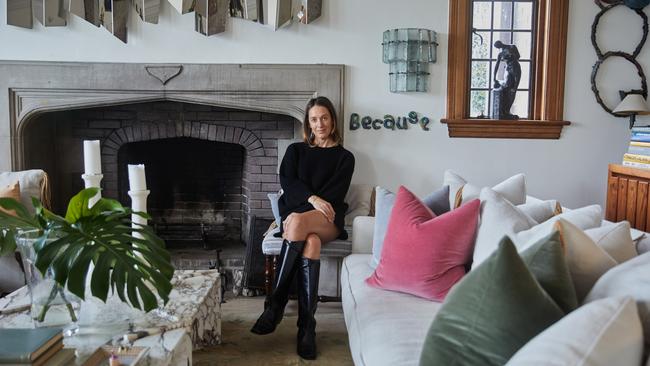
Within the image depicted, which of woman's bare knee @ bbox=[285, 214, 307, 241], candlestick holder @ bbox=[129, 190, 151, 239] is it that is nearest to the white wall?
woman's bare knee @ bbox=[285, 214, 307, 241]

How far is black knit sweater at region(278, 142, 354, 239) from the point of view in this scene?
2918 millimetres

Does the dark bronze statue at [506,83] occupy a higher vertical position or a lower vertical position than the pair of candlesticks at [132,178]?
higher

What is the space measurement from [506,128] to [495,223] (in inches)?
71.5

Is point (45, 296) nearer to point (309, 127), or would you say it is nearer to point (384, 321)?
point (384, 321)

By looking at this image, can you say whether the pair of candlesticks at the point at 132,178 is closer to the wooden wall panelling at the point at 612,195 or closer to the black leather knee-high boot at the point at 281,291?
the black leather knee-high boot at the point at 281,291

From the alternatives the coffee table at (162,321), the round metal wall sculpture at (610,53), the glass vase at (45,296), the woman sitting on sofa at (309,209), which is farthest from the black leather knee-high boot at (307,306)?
the round metal wall sculpture at (610,53)

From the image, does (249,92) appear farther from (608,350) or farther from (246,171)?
(608,350)

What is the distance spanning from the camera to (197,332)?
6.31 ft

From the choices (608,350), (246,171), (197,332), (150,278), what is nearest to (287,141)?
(246,171)

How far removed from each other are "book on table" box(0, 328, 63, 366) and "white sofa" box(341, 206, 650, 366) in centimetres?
86

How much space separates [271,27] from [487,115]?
1.54 meters

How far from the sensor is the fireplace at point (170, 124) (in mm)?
3383

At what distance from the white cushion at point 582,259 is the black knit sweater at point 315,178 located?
5.54ft

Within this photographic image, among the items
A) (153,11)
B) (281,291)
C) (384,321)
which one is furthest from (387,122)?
(384,321)
